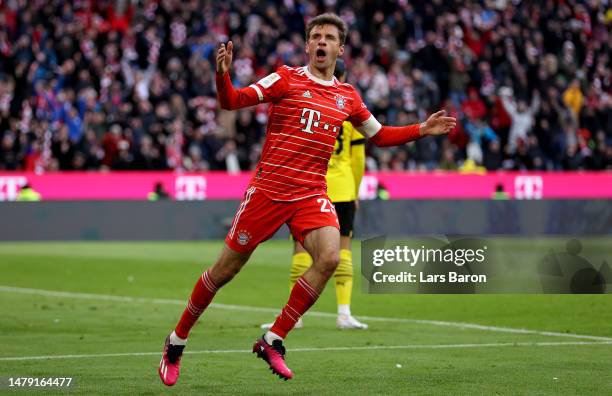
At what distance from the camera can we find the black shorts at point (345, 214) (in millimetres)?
12195

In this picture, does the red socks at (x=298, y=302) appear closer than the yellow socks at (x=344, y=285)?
Yes

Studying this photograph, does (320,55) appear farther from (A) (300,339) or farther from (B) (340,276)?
(B) (340,276)

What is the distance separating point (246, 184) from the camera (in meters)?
27.9

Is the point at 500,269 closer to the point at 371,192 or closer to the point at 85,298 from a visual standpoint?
the point at 85,298

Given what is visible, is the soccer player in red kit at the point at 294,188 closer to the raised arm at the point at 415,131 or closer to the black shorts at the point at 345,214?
the raised arm at the point at 415,131

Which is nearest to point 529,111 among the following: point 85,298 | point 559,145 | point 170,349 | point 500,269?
point 559,145

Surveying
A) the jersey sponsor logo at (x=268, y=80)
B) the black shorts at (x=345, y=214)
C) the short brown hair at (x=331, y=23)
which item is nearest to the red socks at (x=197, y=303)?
the jersey sponsor logo at (x=268, y=80)

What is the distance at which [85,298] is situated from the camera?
15203mm

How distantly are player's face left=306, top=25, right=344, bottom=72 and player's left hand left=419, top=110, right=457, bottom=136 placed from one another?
2.79 ft

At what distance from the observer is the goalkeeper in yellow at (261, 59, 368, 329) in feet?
39.8

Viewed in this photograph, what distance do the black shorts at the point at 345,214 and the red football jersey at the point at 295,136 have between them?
366cm

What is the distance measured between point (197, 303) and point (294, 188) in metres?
1.05

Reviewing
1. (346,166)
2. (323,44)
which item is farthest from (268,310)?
(323,44)

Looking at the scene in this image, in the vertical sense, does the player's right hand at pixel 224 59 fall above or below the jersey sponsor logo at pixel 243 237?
above
